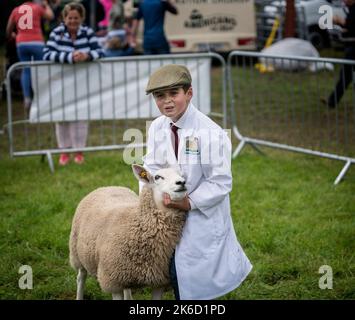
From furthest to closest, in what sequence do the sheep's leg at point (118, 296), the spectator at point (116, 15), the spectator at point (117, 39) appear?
1. the spectator at point (116, 15)
2. the spectator at point (117, 39)
3. the sheep's leg at point (118, 296)

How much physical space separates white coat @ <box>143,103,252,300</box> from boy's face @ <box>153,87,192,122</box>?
0.05 metres

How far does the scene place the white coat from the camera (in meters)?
3.85

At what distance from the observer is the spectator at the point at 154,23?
12469mm

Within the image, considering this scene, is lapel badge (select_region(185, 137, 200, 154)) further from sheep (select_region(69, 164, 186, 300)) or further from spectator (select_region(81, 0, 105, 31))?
spectator (select_region(81, 0, 105, 31))

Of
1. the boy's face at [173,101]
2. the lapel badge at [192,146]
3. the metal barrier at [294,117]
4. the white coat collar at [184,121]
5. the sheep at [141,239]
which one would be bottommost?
the metal barrier at [294,117]

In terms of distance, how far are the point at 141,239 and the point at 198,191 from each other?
1.54 feet

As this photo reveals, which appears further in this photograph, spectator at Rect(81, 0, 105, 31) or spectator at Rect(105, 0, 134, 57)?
spectator at Rect(81, 0, 105, 31)

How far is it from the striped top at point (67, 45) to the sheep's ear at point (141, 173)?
4.61 metres

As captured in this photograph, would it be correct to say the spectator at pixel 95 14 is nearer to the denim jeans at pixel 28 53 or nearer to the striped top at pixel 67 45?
the denim jeans at pixel 28 53

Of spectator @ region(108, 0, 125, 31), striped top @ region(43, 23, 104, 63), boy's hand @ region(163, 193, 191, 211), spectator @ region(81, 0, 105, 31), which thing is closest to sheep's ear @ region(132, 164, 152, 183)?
boy's hand @ region(163, 193, 191, 211)

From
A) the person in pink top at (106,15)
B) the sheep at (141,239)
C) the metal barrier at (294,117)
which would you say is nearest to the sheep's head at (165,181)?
the sheep at (141,239)

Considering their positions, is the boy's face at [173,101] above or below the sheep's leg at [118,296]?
above

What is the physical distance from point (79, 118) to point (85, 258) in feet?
13.8

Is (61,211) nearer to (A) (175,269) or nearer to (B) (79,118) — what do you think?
(B) (79,118)
